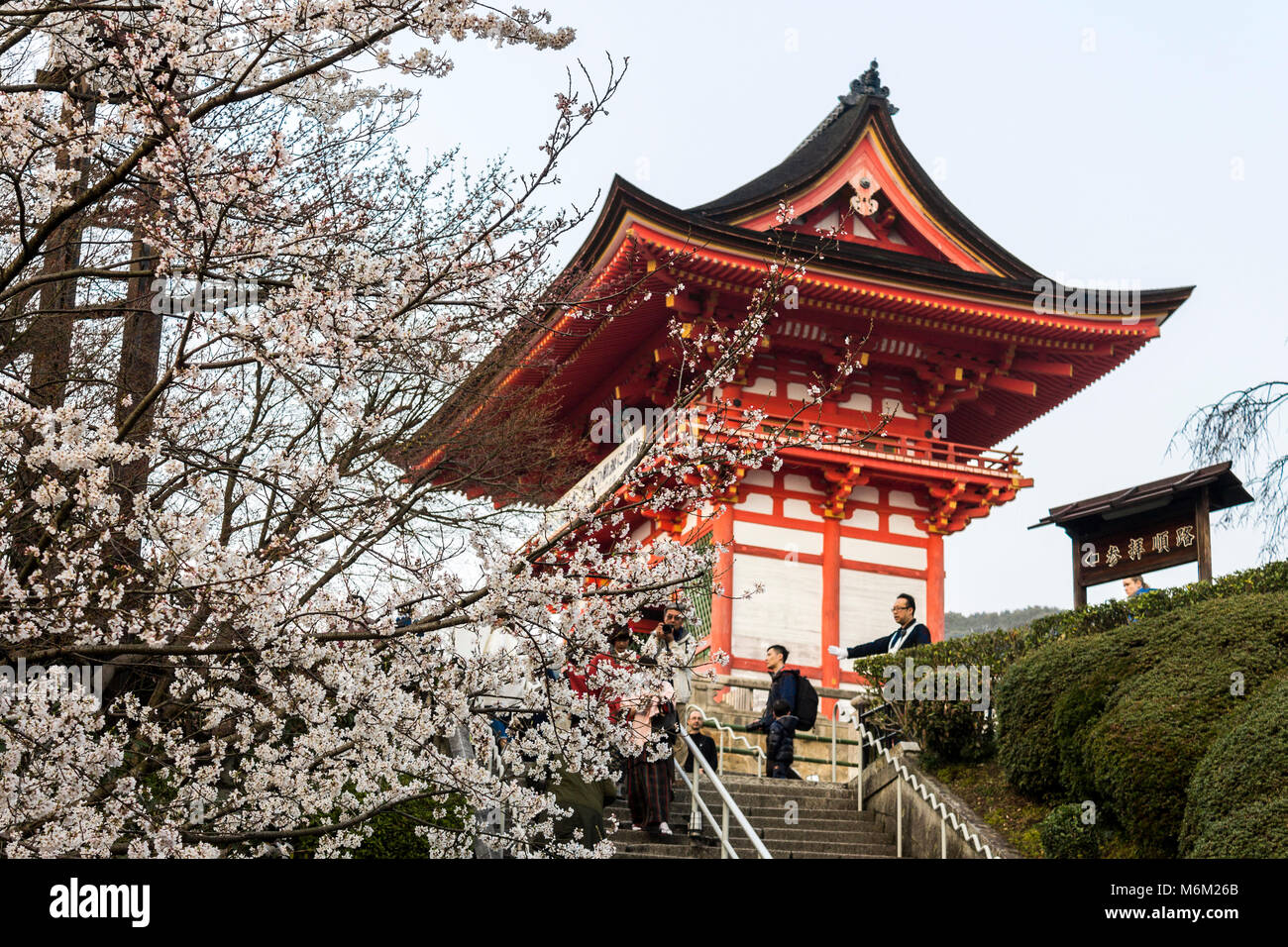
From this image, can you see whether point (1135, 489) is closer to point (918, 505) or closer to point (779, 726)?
point (779, 726)

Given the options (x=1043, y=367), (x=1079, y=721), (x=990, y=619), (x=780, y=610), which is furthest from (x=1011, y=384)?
(x=990, y=619)

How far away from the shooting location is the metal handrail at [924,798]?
10766 mm

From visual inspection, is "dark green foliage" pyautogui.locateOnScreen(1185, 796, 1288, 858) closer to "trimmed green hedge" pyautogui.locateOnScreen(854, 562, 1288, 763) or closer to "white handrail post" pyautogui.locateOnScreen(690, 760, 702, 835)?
"trimmed green hedge" pyautogui.locateOnScreen(854, 562, 1288, 763)

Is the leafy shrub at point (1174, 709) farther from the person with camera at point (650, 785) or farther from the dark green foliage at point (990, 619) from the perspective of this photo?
the dark green foliage at point (990, 619)

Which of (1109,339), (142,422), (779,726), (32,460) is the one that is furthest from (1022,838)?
(1109,339)

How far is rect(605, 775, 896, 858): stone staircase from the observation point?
35.7 feet

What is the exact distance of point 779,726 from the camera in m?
13.4

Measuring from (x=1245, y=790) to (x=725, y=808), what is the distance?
4.07 metres

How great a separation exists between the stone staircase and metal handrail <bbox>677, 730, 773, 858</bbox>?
0.50 ft

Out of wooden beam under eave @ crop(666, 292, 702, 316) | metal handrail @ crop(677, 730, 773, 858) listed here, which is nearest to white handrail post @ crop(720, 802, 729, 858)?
metal handrail @ crop(677, 730, 773, 858)

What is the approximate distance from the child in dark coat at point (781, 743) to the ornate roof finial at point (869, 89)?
1292 cm

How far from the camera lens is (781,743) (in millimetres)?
13461

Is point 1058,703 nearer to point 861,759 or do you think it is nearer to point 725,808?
point 725,808
